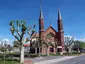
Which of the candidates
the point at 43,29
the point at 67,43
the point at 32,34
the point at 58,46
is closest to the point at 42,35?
the point at 43,29

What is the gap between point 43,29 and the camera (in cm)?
10131

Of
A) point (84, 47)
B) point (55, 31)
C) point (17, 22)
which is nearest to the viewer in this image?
point (17, 22)

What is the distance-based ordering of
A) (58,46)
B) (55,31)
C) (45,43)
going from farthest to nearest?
(55,31), (58,46), (45,43)

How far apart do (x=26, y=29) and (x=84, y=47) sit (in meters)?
137

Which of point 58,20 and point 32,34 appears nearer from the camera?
point 32,34

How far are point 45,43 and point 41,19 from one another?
87.1 feet

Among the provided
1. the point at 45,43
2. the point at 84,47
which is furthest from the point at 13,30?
the point at 84,47

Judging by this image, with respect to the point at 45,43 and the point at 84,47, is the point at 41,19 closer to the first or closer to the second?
the point at 45,43

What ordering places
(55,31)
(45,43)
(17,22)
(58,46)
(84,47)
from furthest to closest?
(84,47)
(55,31)
(58,46)
(45,43)
(17,22)

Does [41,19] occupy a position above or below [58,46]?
above

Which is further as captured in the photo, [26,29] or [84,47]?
[84,47]

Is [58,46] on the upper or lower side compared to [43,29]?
lower

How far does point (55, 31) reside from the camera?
107 m

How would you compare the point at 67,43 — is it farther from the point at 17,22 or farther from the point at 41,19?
the point at 17,22
